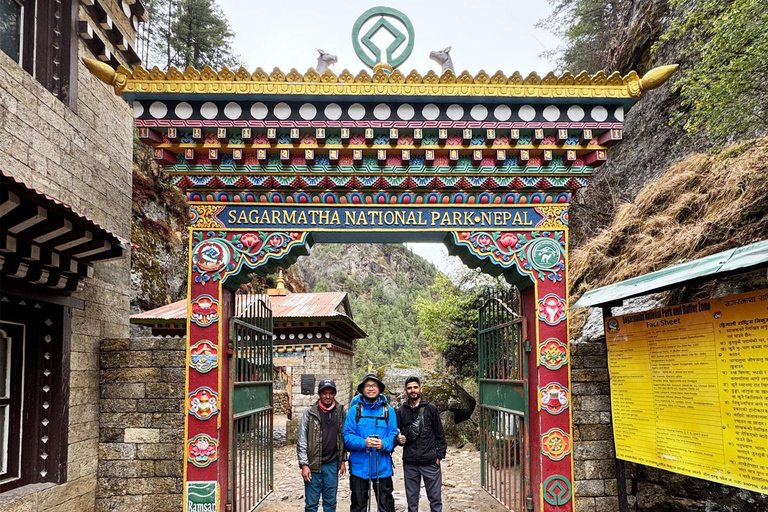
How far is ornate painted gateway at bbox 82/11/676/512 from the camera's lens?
501 centimetres

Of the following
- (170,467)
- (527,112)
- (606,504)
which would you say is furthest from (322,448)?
(527,112)

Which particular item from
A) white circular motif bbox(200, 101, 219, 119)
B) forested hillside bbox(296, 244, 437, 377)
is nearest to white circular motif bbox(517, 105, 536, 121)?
white circular motif bbox(200, 101, 219, 119)

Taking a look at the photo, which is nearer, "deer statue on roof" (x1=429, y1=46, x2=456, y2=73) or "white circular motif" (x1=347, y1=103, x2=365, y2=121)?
"white circular motif" (x1=347, y1=103, x2=365, y2=121)

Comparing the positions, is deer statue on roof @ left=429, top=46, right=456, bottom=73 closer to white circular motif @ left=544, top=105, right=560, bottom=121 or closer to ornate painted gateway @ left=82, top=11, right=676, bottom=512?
ornate painted gateway @ left=82, top=11, right=676, bottom=512

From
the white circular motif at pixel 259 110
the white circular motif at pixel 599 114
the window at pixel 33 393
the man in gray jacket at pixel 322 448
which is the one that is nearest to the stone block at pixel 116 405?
the window at pixel 33 393

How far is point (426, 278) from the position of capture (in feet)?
232

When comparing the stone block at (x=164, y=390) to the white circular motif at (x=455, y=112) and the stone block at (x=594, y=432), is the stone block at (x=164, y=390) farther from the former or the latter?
the stone block at (x=594, y=432)

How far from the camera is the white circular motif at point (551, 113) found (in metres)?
5.18

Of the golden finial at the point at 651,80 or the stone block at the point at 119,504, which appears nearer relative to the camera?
the golden finial at the point at 651,80

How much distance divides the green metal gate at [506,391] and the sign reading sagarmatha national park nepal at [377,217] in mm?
991

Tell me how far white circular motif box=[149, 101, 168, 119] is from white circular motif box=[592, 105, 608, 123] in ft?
12.8

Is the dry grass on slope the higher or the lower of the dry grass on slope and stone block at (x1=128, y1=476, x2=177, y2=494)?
the higher

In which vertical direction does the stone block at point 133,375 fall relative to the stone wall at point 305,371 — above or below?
above

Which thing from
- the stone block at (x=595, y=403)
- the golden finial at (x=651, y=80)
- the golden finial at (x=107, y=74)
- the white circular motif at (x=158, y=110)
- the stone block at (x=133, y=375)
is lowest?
the stone block at (x=595, y=403)
